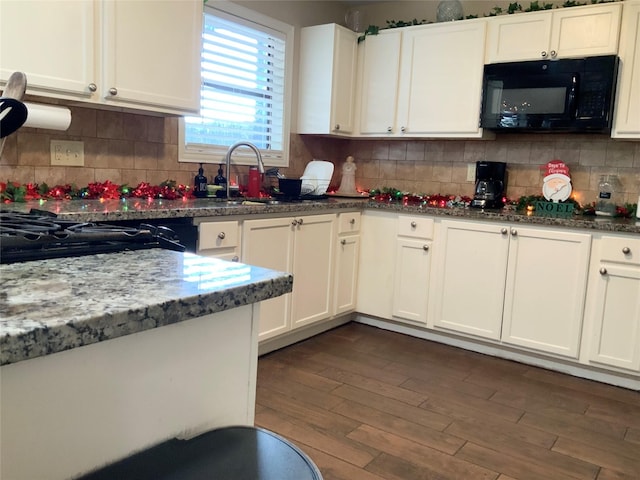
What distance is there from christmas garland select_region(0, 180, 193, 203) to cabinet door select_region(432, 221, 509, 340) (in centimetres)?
164

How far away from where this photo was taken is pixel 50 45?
227 cm

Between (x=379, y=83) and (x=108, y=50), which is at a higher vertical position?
(x=379, y=83)

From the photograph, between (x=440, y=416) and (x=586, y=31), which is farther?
(x=586, y=31)

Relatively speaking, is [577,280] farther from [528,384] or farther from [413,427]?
[413,427]

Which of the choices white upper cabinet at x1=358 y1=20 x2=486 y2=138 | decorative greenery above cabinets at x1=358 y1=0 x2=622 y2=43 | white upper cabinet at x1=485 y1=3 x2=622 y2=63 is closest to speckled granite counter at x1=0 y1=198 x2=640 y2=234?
white upper cabinet at x1=358 y1=20 x2=486 y2=138

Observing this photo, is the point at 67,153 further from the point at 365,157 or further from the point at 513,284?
the point at 513,284

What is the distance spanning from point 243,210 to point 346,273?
3.88ft

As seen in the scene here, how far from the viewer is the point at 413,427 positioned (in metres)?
2.43

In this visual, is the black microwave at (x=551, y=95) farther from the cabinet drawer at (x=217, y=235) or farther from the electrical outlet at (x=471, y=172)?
the cabinet drawer at (x=217, y=235)

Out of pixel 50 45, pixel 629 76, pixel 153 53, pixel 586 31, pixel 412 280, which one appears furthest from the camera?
pixel 412 280

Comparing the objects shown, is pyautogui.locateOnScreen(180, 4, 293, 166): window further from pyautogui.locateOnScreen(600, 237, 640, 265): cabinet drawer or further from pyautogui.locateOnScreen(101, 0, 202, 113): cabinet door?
pyautogui.locateOnScreen(600, 237, 640, 265): cabinet drawer

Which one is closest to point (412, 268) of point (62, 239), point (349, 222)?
point (349, 222)

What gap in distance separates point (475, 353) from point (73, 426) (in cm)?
309

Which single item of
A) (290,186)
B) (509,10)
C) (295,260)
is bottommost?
(295,260)
